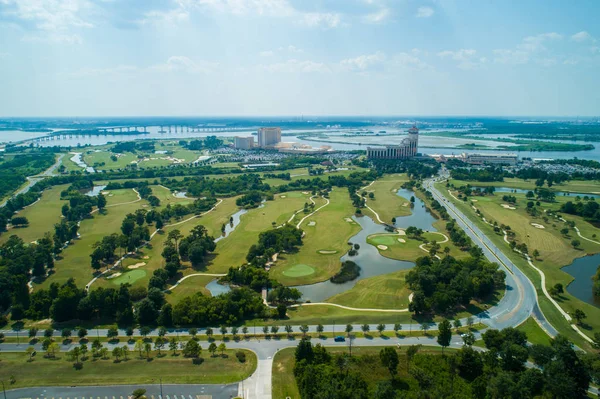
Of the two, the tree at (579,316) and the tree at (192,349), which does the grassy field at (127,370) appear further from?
the tree at (579,316)

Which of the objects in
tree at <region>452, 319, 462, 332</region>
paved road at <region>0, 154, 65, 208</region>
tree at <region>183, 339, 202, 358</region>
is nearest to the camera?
tree at <region>183, 339, 202, 358</region>

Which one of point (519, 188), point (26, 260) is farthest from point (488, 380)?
point (519, 188)

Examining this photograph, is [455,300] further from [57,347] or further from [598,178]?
[598,178]

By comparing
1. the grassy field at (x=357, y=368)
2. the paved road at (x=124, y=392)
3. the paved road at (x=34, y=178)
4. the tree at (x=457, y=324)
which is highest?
the paved road at (x=34, y=178)

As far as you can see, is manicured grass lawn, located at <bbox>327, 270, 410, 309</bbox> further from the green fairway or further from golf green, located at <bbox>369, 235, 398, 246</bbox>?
the green fairway

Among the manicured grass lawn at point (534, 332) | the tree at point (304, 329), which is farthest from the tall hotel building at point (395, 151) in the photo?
the tree at point (304, 329)

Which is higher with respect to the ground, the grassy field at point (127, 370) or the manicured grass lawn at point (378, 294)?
the manicured grass lawn at point (378, 294)

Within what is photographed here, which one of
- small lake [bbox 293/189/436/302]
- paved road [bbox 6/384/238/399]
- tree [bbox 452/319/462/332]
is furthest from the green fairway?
tree [bbox 452/319/462/332]

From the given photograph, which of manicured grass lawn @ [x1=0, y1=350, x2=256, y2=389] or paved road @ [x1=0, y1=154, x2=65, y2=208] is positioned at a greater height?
paved road @ [x1=0, y1=154, x2=65, y2=208]
